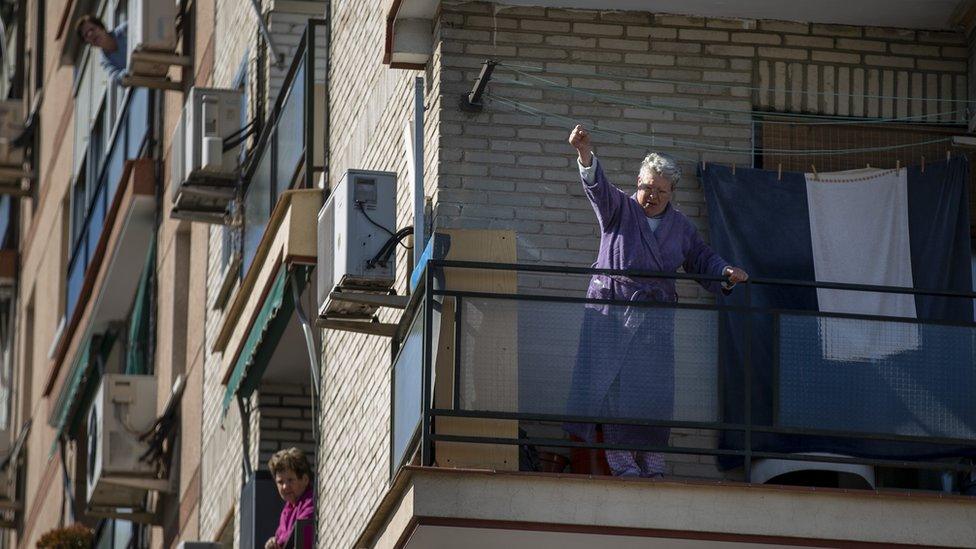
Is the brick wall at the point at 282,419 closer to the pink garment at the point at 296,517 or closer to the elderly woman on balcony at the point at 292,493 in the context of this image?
the elderly woman on balcony at the point at 292,493

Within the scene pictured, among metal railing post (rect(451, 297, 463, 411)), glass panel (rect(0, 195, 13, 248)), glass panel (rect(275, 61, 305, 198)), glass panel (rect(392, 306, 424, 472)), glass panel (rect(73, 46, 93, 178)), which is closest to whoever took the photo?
metal railing post (rect(451, 297, 463, 411))

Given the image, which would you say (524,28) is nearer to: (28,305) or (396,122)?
(396,122)

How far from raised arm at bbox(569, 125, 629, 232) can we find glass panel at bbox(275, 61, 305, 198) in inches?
181

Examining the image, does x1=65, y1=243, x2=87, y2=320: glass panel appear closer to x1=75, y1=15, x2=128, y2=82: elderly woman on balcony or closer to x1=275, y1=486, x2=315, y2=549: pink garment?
x1=75, y1=15, x2=128, y2=82: elderly woman on balcony

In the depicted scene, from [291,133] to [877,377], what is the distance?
6.25 metres

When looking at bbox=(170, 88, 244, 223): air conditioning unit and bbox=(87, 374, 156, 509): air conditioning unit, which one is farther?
bbox=(87, 374, 156, 509): air conditioning unit

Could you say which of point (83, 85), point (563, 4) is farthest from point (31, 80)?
point (563, 4)

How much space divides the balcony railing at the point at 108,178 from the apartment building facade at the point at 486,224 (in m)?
4.71

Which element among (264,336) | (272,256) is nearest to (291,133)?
(272,256)

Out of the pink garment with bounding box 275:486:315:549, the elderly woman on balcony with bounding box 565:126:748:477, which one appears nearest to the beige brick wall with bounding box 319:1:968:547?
the elderly woman on balcony with bounding box 565:126:748:477

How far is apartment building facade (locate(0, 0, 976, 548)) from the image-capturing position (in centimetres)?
1104

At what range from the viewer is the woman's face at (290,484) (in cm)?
1491

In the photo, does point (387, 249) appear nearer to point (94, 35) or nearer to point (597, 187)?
point (597, 187)

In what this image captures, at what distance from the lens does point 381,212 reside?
12836 mm
